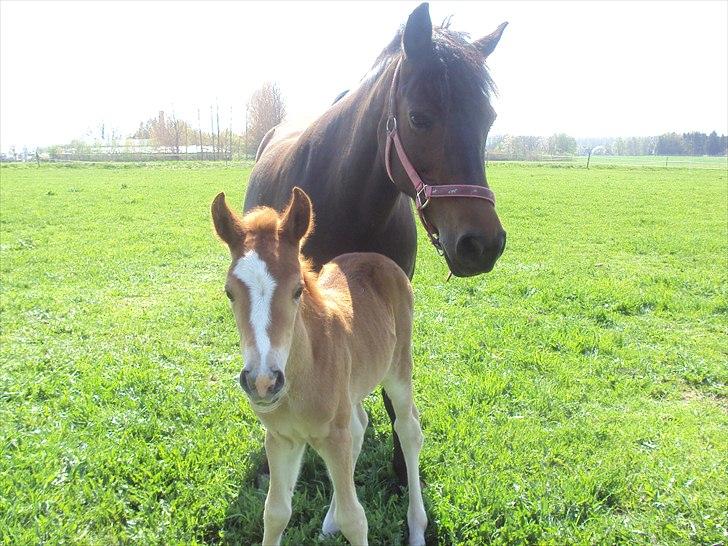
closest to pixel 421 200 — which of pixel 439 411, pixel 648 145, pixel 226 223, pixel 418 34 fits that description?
pixel 418 34

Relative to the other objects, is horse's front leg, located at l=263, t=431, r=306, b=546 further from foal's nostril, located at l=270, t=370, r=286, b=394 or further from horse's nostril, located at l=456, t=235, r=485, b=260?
horse's nostril, located at l=456, t=235, r=485, b=260

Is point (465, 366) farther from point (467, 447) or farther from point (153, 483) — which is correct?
point (153, 483)

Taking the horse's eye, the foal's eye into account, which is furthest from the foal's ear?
the horse's eye

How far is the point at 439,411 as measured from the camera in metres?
3.56

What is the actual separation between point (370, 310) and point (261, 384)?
41.1 inches

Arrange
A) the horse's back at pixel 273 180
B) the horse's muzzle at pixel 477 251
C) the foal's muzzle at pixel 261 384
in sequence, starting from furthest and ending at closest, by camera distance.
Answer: the horse's back at pixel 273 180
the horse's muzzle at pixel 477 251
the foal's muzzle at pixel 261 384

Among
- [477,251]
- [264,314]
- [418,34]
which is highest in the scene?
[418,34]

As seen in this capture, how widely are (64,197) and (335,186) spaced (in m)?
15.8

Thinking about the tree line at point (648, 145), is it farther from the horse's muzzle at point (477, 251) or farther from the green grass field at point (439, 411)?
the horse's muzzle at point (477, 251)

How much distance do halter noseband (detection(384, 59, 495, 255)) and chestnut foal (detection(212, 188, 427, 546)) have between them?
1.59 ft

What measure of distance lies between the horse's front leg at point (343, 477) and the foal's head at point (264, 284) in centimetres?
49

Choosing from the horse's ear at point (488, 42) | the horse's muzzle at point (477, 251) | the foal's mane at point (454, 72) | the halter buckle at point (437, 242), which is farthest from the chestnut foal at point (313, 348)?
the horse's ear at point (488, 42)

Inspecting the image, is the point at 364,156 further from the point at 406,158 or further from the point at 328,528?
the point at 328,528

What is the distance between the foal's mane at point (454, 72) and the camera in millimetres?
2219
